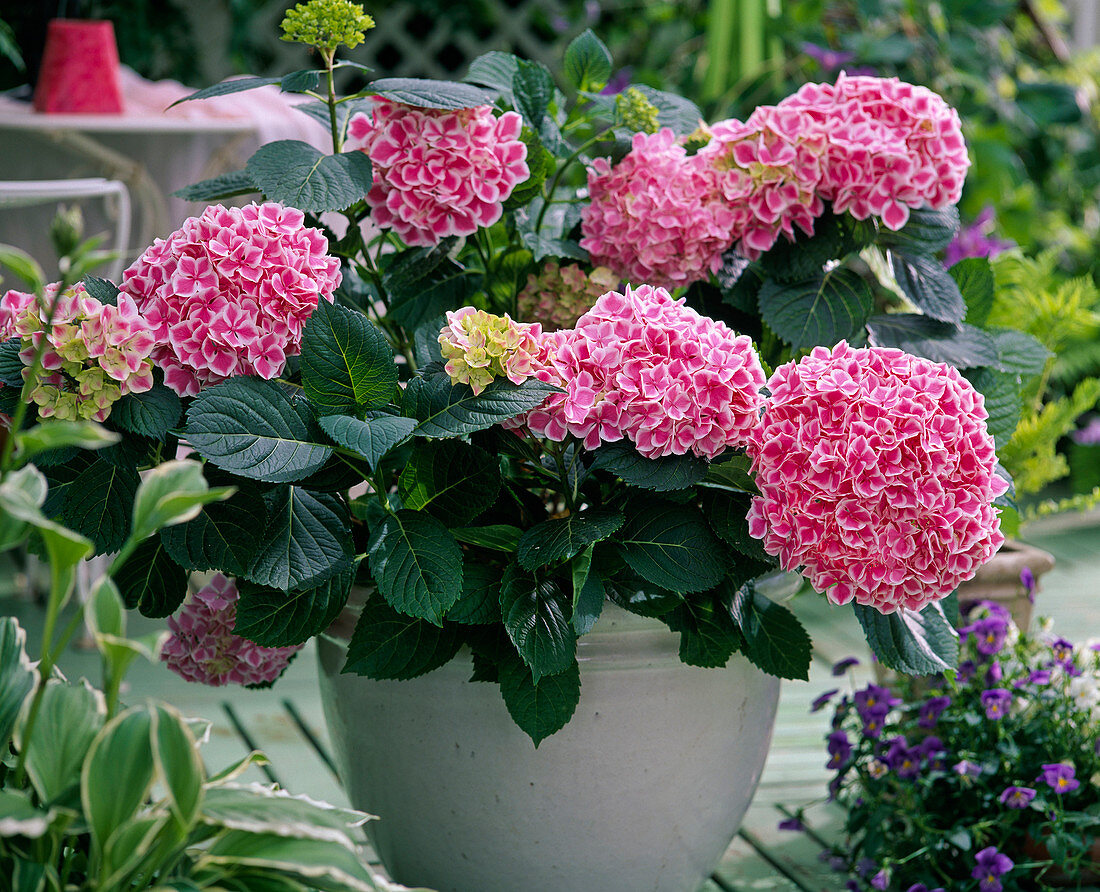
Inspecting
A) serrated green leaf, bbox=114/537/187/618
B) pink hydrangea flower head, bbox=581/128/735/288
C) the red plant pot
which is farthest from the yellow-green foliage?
the red plant pot

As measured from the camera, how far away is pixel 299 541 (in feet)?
2.84

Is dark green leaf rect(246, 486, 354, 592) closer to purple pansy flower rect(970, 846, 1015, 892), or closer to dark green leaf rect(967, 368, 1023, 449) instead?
dark green leaf rect(967, 368, 1023, 449)

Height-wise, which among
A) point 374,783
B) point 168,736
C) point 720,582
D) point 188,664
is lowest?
point 374,783

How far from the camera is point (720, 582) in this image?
0.94 meters

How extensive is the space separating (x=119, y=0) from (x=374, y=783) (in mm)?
2800

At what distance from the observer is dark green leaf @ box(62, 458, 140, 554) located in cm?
87

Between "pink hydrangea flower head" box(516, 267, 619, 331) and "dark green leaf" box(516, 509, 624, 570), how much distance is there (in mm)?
267

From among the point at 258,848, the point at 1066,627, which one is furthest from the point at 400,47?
the point at 258,848

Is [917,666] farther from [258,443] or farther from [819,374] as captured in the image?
[258,443]

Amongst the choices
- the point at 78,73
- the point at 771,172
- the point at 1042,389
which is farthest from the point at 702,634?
the point at 78,73

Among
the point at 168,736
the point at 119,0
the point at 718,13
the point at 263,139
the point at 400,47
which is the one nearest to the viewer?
the point at 168,736

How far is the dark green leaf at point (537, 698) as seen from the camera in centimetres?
91

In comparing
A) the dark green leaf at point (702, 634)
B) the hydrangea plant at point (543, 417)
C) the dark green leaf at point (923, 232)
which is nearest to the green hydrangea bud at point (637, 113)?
the hydrangea plant at point (543, 417)

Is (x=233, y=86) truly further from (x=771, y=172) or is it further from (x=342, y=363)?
(x=771, y=172)
